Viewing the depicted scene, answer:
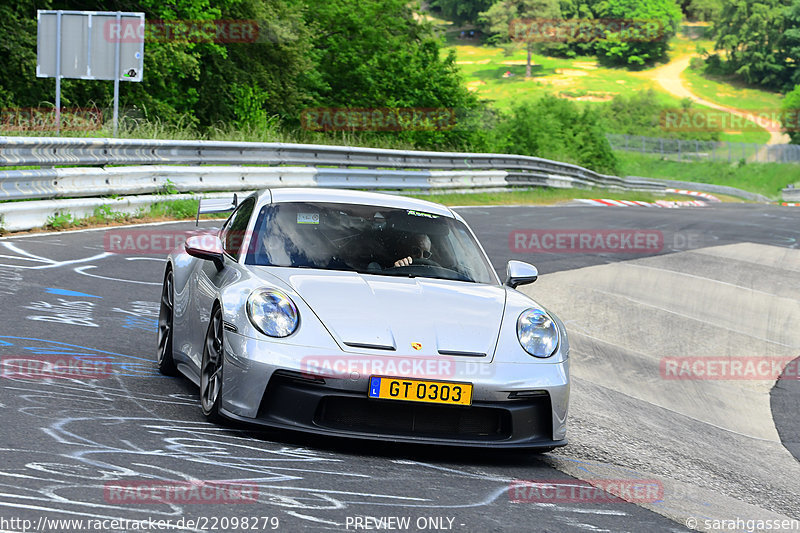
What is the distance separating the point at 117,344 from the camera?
7.27m

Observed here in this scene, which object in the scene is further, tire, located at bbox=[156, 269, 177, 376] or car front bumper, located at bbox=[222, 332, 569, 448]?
tire, located at bbox=[156, 269, 177, 376]

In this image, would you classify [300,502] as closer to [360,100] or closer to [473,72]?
[360,100]

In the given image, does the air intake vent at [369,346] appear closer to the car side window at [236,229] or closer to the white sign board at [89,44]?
the car side window at [236,229]

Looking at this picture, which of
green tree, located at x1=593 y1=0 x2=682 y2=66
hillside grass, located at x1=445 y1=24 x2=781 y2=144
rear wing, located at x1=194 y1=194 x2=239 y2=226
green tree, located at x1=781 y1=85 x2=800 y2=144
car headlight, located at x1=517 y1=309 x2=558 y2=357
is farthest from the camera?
green tree, located at x1=593 y1=0 x2=682 y2=66

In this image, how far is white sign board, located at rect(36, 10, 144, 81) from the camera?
63.7 feet

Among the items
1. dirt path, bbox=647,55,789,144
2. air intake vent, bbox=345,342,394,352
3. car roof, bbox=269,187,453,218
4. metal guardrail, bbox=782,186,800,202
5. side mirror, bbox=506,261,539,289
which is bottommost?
metal guardrail, bbox=782,186,800,202

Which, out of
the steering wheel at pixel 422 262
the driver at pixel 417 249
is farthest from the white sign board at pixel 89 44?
the steering wheel at pixel 422 262

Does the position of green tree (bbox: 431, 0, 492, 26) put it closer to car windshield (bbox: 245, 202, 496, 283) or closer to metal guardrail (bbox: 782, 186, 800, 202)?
metal guardrail (bbox: 782, 186, 800, 202)

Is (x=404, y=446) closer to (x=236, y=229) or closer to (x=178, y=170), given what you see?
(x=236, y=229)

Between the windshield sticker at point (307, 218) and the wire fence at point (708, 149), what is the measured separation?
7146 cm

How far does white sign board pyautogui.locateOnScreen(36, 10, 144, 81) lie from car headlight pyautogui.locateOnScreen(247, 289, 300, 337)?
1507 centimetres

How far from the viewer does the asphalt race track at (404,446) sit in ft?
13.1

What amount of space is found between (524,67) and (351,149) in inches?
5074

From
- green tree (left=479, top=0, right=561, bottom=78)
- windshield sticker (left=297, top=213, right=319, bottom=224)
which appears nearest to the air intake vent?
windshield sticker (left=297, top=213, right=319, bottom=224)
